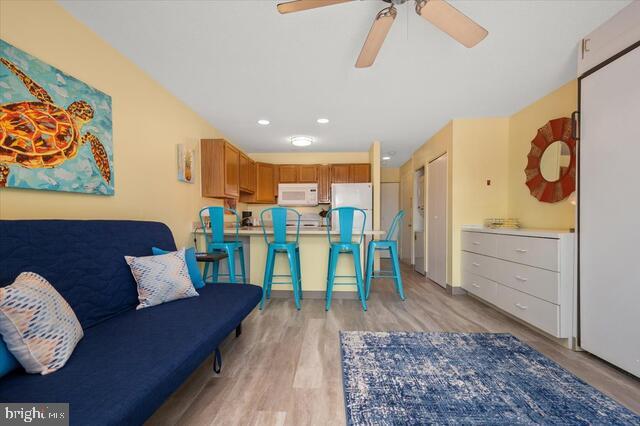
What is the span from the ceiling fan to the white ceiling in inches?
8.5

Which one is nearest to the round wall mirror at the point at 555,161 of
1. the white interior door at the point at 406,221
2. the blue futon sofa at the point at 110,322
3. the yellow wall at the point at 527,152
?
the yellow wall at the point at 527,152

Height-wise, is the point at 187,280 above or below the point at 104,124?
below

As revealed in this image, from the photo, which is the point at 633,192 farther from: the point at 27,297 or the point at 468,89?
the point at 27,297

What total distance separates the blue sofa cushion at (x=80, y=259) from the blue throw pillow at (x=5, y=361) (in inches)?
11.9

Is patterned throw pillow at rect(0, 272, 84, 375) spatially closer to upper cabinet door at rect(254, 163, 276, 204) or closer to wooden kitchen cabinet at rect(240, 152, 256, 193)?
wooden kitchen cabinet at rect(240, 152, 256, 193)

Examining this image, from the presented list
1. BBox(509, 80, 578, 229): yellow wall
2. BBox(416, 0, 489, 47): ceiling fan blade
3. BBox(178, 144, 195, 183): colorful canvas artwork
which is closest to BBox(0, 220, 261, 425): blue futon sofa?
BBox(178, 144, 195, 183): colorful canvas artwork

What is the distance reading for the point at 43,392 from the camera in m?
0.79

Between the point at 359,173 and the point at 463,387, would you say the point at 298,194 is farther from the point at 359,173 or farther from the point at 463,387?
the point at 463,387

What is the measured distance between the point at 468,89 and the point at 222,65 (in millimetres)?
2342

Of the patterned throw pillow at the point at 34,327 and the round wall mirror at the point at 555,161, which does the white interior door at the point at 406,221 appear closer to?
the round wall mirror at the point at 555,161

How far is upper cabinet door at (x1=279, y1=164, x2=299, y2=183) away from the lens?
204 inches

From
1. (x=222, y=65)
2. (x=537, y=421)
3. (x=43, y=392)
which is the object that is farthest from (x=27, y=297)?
(x=537, y=421)

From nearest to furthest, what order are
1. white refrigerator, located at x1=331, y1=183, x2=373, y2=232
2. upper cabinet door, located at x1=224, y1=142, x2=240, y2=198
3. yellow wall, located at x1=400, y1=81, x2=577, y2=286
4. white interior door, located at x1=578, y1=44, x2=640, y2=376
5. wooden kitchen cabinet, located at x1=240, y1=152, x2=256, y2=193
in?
1. white interior door, located at x1=578, y1=44, x2=640, y2=376
2. yellow wall, located at x1=400, y1=81, x2=577, y2=286
3. upper cabinet door, located at x1=224, y1=142, x2=240, y2=198
4. wooden kitchen cabinet, located at x1=240, y1=152, x2=256, y2=193
5. white refrigerator, located at x1=331, y1=183, x2=373, y2=232

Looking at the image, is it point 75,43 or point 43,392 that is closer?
point 43,392
